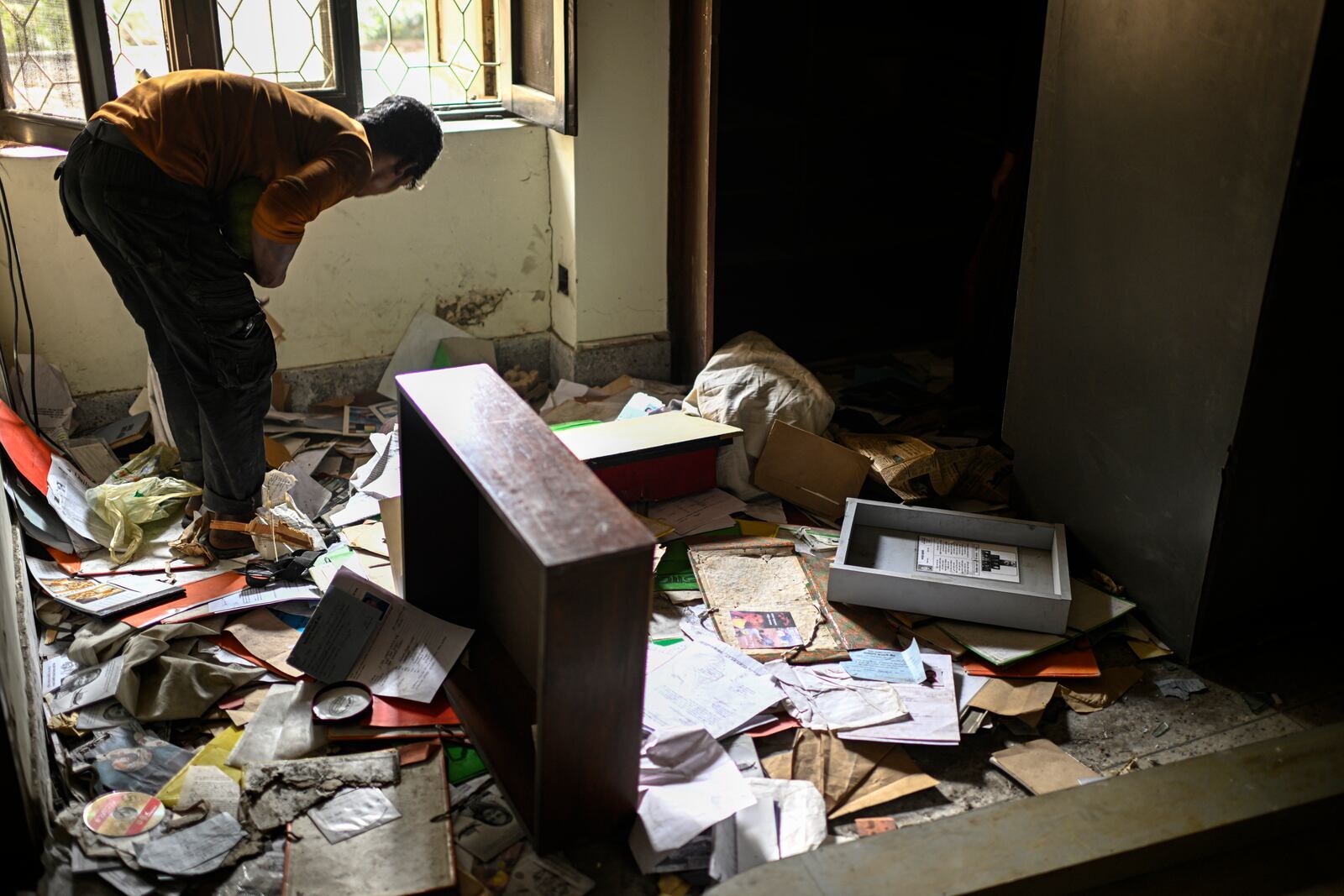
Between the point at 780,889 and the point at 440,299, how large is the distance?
272 centimetres

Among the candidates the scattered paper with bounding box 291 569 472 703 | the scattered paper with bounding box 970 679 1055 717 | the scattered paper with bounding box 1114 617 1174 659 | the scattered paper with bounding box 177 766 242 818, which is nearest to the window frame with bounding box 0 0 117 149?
the scattered paper with bounding box 291 569 472 703

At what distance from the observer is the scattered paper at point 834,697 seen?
263 cm

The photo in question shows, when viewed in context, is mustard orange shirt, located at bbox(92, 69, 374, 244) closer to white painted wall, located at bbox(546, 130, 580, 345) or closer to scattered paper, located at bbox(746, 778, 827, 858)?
white painted wall, located at bbox(546, 130, 580, 345)

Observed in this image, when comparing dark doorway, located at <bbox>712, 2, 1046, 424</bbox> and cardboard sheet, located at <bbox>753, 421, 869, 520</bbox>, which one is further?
dark doorway, located at <bbox>712, 2, 1046, 424</bbox>

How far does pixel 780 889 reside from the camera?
209cm

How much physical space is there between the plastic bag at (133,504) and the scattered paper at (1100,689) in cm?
241

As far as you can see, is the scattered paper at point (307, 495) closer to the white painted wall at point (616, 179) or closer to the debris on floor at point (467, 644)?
the debris on floor at point (467, 644)

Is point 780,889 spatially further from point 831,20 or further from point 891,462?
point 831,20

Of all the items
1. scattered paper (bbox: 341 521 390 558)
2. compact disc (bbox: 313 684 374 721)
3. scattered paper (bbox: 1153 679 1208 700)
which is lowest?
scattered paper (bbox: 1153 679 1208 700)

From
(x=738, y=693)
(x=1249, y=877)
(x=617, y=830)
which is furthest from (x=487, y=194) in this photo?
(x=1249, y=877)

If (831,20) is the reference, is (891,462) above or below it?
below

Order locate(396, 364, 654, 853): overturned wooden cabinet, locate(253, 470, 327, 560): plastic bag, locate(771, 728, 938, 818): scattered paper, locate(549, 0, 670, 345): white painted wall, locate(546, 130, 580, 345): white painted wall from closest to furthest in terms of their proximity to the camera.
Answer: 1. locate(396, 364, 654, 853): overturned wooden cabinet
2. locate(771, 728, 938, 818): scattered paper
3. locate(253, 470, 327, 560): plastic bag
4. locate(549, 0, 670, 345): white painted wall
5. locate(546, 130, 580, 345): white painted wall

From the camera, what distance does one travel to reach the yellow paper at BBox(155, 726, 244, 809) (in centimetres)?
232

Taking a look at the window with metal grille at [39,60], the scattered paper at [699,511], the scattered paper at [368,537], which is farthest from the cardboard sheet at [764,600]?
the window with metal grille at [39,60]
